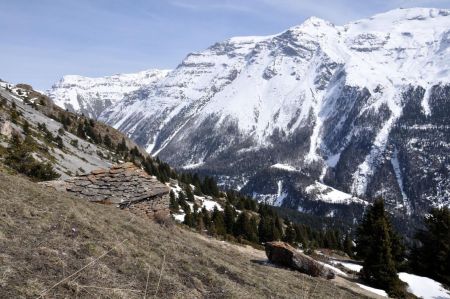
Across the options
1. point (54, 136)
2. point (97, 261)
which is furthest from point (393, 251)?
point (54, 136)

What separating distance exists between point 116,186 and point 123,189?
0.46 metres

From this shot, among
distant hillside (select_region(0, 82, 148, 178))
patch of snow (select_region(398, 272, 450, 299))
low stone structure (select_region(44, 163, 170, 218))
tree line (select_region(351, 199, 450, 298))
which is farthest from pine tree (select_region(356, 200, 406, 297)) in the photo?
distant hillside (select_region(0, 82, 148, 178))

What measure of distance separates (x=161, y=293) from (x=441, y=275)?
3567cm

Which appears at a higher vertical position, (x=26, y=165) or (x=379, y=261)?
(x=26, y=165)

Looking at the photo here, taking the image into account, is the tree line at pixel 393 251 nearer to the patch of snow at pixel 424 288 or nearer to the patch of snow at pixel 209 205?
the patch of snow at pixel 424 288

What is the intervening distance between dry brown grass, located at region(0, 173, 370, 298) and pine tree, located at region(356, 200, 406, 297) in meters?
13.8

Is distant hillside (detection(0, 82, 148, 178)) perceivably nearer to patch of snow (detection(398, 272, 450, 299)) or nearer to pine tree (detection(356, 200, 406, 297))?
pine tree (detection(356, 200, 406, 297))

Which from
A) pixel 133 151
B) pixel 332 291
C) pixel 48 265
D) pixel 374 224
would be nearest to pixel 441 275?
pixel 374 224

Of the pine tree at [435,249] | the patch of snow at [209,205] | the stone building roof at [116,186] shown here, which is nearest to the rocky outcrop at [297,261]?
the stone building roof at [116,186]

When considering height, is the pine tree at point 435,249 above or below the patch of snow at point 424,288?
above

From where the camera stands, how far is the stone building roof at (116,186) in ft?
84.3

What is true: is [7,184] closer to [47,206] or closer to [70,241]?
[47,206]

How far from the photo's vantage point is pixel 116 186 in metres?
27.0

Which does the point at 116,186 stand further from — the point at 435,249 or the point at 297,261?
the point at 435,249
